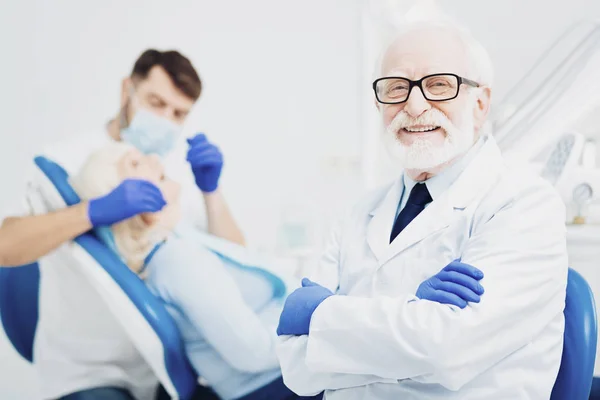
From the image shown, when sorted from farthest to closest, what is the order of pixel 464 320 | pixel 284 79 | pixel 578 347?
pixel 284 79 < pixel 578 347 < pixel 464 320

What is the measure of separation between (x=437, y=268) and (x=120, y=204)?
0.82 metres

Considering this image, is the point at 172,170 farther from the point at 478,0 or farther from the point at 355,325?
the point at 355,325

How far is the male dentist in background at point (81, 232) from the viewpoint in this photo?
1423 millimetres

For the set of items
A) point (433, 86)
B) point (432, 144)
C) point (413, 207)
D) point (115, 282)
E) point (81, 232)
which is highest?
point (433, 86)

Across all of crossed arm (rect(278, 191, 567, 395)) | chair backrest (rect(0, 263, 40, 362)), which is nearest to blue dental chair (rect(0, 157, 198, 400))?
chair backrest (rect(0, 263, 40, 362))

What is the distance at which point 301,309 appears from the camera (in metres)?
0.98

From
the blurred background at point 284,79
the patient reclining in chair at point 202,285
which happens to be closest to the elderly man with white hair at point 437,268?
the patient reclining in chair at point 202,285

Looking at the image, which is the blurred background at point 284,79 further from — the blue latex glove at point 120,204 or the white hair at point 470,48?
the white hair at point 470,48

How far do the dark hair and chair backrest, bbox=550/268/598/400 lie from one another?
1300mm

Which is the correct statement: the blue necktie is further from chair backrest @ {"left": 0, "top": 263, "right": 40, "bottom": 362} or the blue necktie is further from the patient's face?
chair backrest @ {"left": 0, "top": 263, "right": 40, "bottom": 362}

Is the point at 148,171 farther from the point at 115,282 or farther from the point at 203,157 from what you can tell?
the point at 115,282

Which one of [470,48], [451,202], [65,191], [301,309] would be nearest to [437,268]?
[451,202]

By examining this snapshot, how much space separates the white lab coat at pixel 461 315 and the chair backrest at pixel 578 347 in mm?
35

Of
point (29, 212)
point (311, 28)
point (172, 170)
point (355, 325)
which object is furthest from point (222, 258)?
point (311, 28)
